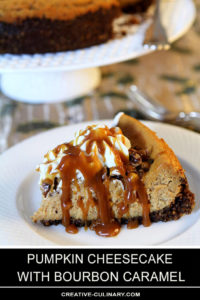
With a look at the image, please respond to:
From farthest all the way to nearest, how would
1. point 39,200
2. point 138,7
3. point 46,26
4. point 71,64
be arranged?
point 138,7 → point 46,26 → point 71,64 → point 39,200

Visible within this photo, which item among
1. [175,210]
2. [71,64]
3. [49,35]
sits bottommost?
[175,210]

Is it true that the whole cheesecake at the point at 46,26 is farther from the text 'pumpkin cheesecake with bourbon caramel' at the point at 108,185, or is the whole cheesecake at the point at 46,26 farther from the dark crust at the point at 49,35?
the text 'pumpkin cheesecake with bourbon caramel' at the point at 108,185

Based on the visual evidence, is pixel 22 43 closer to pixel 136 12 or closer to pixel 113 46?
pixel 113 46

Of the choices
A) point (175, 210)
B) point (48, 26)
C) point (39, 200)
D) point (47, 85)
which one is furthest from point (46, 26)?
point (175, 210)

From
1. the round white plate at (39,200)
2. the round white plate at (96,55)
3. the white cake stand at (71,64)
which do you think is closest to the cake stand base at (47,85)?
the white cake stand at (71,64)

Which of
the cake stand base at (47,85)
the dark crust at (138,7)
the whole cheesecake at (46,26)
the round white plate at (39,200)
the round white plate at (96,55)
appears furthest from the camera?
the dark crust at (138,7)

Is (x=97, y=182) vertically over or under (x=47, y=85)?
under

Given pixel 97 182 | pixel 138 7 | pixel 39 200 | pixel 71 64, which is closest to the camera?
pixel 97 182

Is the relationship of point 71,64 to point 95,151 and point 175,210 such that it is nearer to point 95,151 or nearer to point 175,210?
point 95,151

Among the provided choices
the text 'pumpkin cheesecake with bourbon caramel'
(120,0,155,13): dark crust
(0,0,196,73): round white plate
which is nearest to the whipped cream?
the text 'pumpkin cheesecake with bourbon caramel'
